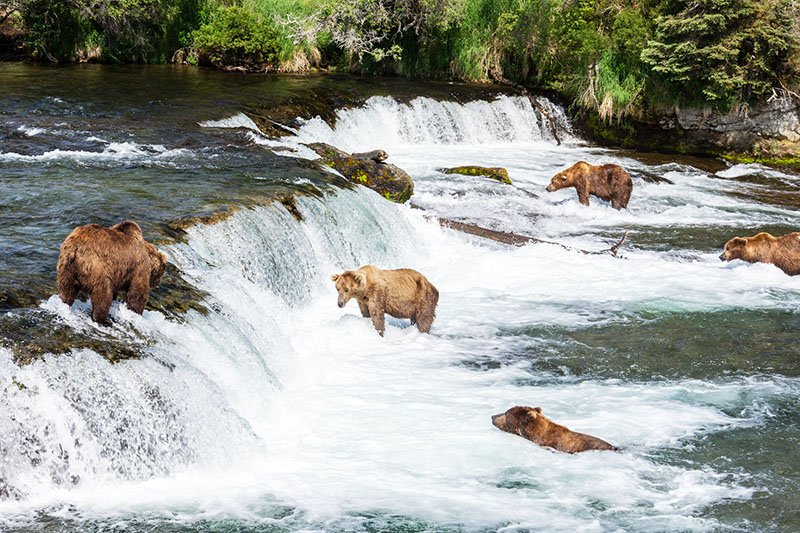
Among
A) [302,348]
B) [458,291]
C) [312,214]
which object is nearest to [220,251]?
[302,348]

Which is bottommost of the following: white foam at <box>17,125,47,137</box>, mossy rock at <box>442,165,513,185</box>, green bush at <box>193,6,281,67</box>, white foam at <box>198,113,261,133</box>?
mossy rock at <box>442,165,513,185</box>

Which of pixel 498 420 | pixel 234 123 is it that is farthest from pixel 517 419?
pixel 234 123

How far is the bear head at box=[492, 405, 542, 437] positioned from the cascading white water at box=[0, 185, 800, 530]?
0.12 meters

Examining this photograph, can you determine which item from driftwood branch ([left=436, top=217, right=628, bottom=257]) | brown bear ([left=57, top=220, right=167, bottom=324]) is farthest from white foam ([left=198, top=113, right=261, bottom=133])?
brown bear ([left=57, top=220, right=167, bottom=324])

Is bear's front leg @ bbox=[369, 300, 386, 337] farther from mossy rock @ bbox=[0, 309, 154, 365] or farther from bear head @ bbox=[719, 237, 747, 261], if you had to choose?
bear head @ bbox=[719, 237, 747, 261]

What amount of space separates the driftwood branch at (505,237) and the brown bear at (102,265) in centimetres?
741

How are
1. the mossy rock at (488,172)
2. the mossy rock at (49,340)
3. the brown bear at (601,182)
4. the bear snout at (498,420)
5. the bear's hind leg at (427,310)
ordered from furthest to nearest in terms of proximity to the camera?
the mossy rock at (488,172) < the brown bear at (601,182) < the bear's hind leg at (427,310) < the bear snout at (498,420) < the mossy rock at (49,340)

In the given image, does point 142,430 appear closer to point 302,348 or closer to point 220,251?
point 302,348

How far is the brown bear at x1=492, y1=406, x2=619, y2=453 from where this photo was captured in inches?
278

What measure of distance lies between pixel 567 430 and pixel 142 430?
3.07 metres

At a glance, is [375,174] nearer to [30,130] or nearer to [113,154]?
[113,154]

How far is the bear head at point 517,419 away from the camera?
7172 millimetres

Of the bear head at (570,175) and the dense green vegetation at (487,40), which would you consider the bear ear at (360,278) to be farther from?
the dense green vegetation at (487,40)

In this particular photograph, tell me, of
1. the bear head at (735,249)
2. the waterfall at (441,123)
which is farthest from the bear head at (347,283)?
the waterfall at (441,123)
